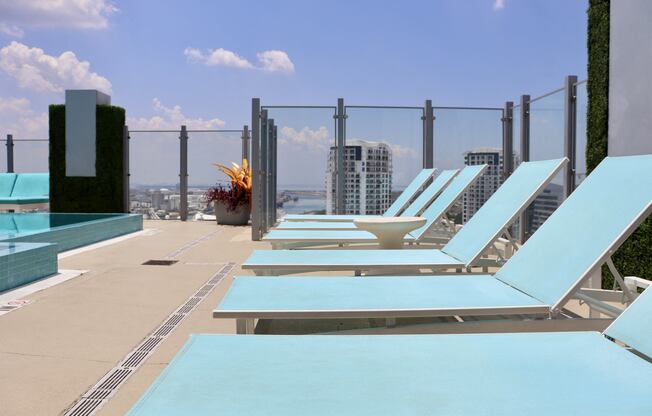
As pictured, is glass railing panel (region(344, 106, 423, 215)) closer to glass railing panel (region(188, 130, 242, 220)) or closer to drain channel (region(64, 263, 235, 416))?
glass railing panel (region(188, 130, 242, 220))

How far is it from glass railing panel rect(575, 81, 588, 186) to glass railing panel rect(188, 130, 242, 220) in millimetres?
8722

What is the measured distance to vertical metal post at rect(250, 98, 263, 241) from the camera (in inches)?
376

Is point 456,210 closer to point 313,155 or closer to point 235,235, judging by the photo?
point 313,155

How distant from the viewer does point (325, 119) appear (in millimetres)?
10031

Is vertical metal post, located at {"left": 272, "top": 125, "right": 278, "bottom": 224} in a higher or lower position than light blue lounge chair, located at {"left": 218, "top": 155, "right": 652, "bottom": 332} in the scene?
higher

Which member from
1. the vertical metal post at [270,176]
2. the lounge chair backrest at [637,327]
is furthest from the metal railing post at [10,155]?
the lounge chair backrest at [637,327]

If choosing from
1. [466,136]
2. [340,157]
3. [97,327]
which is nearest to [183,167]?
[340,157]

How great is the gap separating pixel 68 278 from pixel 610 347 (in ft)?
16.5

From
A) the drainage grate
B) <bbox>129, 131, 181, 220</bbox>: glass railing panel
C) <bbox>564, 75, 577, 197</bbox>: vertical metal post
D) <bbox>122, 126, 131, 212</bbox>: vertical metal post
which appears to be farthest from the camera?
A: <bbox>129, 131, 181, 220</bbox>: glass railing panel

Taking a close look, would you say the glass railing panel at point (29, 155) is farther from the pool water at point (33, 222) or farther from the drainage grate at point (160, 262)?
the drainage grate at point (160, 262)

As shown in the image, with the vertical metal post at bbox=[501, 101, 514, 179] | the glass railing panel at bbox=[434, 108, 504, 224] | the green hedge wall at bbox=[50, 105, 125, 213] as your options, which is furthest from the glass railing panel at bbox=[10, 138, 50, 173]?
the vertical metal post at bbox=[501, 101, 514, 179]

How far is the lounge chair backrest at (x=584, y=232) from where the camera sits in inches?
101

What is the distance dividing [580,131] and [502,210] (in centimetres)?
367

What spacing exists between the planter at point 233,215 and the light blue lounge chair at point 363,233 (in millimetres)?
6773
